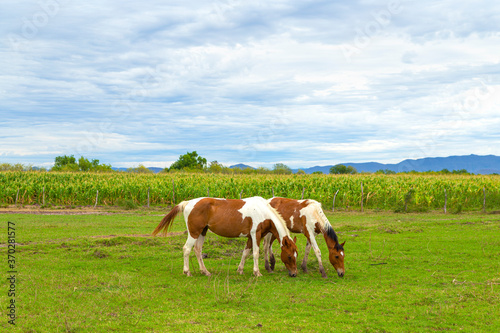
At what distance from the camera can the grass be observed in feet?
24.7

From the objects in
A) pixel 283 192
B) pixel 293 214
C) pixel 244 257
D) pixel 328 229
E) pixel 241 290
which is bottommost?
pixel 241 290

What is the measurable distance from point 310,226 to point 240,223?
1.91 metres

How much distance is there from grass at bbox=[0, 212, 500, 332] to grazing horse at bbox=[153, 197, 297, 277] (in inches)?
18.7

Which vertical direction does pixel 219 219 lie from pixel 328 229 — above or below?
above

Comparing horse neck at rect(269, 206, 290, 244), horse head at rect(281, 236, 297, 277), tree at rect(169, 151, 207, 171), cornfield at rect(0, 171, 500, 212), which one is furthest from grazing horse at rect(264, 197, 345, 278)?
tree at rect(169, 151, 207, 171)

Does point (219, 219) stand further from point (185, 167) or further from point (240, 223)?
point (185, 167)

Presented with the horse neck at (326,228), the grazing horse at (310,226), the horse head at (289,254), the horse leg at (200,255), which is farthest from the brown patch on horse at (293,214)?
the horse leg at (200,255)

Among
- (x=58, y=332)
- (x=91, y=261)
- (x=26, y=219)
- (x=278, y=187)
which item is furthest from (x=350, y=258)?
(x=278, y=187)

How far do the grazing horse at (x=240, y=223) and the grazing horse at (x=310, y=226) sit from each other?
70 centimetres

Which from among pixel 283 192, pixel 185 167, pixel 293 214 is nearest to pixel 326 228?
pixel 293 214

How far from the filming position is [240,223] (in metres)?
11.4

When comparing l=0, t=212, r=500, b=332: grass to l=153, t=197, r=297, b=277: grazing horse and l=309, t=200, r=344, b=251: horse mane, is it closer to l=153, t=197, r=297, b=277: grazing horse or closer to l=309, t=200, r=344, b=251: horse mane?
l=153, t=197, r=297, b=277: grazing horse

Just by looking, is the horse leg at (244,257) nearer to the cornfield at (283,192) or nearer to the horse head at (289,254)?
the horse head at (289,254)

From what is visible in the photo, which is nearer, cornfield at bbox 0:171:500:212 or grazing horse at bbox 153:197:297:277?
grazing horse at bbox 153:197:297:277
